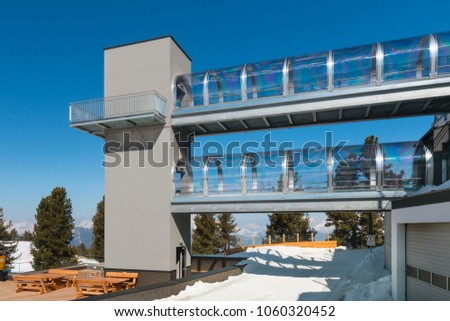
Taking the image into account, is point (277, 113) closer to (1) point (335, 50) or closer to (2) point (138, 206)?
(1) point (335, 50)

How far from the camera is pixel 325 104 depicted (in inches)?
625

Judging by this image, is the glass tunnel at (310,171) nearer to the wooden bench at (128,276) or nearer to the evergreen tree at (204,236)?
the wooden bench at (128,276)

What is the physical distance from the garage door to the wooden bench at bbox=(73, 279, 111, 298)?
11.7 m

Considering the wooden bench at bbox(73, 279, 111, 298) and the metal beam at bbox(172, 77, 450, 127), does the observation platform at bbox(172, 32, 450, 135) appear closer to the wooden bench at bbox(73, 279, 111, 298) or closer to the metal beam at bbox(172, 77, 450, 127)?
the metal beam at bbox(172, 77, 450, 127)

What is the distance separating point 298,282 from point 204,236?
101 feet

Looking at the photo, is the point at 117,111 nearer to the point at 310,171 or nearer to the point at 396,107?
the point at 310,171

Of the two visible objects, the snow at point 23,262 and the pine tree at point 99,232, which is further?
the pine tree at point 99,232

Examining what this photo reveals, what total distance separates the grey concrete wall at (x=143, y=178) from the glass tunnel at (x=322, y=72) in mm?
1532

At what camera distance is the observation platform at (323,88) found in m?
14.7

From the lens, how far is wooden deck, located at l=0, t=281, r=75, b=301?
14224 millimetres

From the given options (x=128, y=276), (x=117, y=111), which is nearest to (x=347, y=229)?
(x=128, y=276)

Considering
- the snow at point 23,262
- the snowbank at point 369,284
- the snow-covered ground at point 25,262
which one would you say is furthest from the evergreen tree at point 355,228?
the snow at point 23,262

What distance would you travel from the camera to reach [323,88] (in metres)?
16.1

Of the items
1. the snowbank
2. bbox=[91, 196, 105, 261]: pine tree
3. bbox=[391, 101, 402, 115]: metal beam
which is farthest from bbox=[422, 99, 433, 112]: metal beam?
bbox=[91, 196, 105, 261]: pine tree
